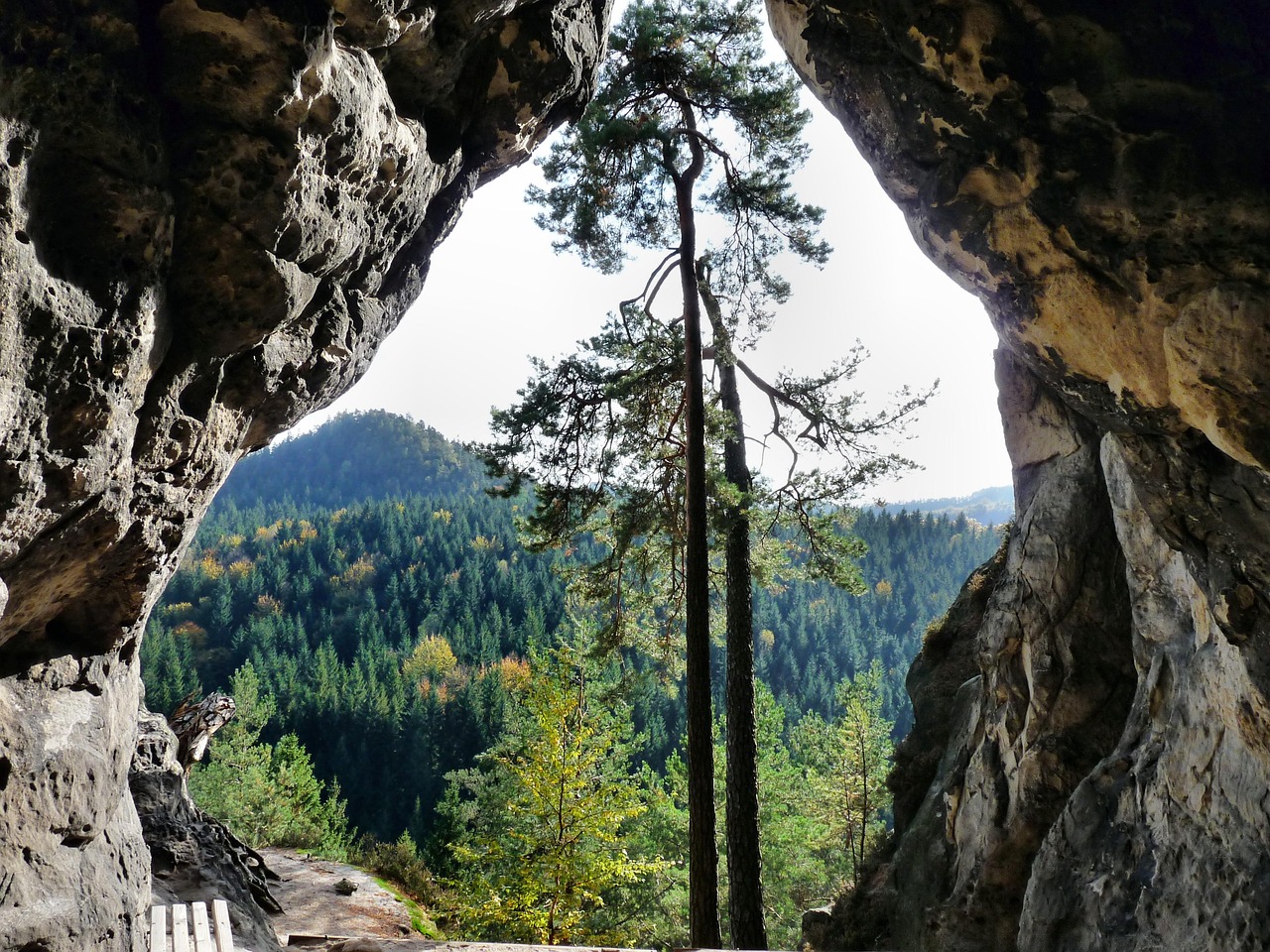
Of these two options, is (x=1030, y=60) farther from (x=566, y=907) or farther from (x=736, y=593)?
(x=566, y=907)

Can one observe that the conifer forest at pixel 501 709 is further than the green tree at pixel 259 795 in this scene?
No

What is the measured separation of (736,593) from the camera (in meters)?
9.32

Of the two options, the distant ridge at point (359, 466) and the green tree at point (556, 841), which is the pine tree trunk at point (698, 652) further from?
the distant ridge at point (359, 466)

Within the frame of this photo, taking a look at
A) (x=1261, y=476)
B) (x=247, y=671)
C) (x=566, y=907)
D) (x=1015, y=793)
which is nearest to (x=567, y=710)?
(x=566, y=907)

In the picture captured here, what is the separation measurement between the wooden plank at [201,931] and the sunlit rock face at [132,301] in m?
1.04

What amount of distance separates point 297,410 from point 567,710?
10.2 m

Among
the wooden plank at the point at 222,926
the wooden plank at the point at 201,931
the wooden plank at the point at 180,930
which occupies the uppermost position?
the wooden plank at the point at 180,930

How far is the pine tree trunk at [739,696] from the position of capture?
8.13m

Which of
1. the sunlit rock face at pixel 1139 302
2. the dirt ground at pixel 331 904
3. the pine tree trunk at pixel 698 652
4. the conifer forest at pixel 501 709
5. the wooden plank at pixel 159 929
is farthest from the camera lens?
the conifer forest at pixel 501 709

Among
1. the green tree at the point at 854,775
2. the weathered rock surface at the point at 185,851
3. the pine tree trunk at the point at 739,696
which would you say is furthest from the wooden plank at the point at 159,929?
the green tree at the point at 854,775

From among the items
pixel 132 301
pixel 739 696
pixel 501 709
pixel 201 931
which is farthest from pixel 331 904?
pixel 501 709

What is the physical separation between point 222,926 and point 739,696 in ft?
17.1

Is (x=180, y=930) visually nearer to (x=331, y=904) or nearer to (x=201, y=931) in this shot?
(x=201, y=931)

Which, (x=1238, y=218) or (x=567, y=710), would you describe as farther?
(x=567, y=710)
